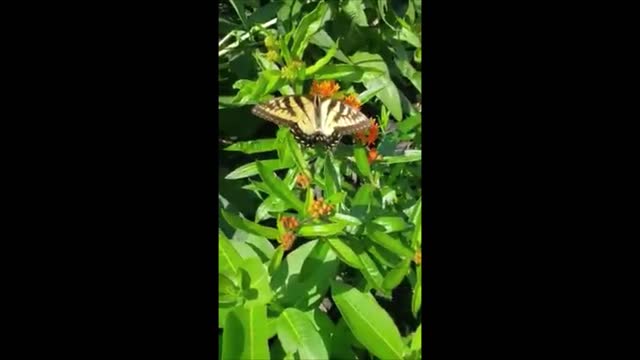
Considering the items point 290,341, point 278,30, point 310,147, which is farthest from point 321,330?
point 278,30

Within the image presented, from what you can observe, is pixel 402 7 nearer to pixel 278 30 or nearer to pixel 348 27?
pixel 348 27

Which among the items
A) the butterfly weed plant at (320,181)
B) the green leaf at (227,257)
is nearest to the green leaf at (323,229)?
the butterfly weed plant at (320,181)

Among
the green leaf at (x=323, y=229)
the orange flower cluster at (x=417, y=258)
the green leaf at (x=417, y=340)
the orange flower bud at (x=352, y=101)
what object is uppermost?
the orange flower bud at (x=352, y=101)

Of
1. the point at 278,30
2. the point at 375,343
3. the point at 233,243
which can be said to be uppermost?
the point at 278,30

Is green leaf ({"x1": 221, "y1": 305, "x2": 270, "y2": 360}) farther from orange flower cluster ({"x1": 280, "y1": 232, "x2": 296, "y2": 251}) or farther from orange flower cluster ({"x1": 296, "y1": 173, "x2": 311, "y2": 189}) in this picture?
orange flower cluster ({"x1": 296, "y1": 173, "x2": 311, "y2": 189})

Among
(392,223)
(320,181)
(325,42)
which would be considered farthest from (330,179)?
(325,42)

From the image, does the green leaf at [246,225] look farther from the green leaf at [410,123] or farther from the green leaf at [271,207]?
the green leaf at [410,123]

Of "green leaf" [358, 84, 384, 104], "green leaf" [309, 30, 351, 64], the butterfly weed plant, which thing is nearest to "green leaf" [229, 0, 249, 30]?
the butterfly weed plant

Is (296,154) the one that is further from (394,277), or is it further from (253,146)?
(394,277)
